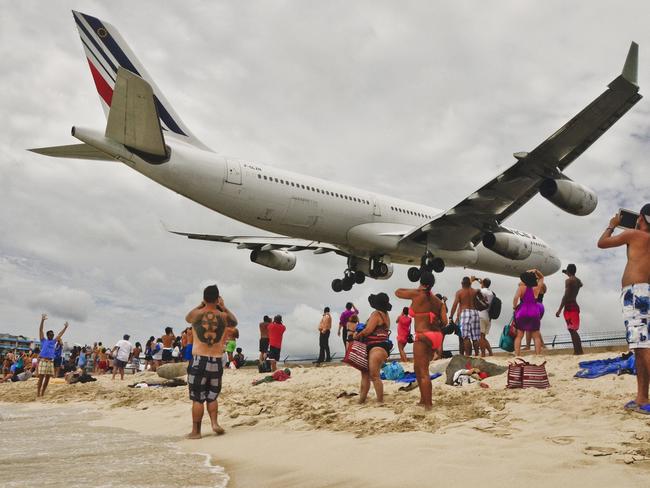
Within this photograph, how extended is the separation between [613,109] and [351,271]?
38.3 feet

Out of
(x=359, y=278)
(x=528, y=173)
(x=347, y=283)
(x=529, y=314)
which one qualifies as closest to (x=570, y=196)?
(x=528, y=173)

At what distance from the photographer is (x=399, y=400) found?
24.7ft

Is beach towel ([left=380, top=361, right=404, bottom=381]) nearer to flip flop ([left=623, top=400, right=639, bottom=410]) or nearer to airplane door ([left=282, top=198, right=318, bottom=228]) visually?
flip flop ([left=623, top=400, right=639, bottom=410])

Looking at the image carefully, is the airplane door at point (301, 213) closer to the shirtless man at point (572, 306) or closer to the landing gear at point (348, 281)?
the landing gear at point (348, 281)

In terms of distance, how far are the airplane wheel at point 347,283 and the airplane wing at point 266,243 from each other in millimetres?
1492

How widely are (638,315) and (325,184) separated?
44.3 ft

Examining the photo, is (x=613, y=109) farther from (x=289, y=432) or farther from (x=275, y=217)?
(x=289, y=432)

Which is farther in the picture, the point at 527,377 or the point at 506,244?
the point at 506,244

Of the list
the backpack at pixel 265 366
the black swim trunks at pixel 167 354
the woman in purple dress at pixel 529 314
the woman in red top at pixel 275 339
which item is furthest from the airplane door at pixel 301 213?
the woman in purple dress at pixel 529 314

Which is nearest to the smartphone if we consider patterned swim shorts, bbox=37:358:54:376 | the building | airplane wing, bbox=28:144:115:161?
airplane wing, bbox=28:144:115:161

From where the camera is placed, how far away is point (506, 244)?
1892 cm

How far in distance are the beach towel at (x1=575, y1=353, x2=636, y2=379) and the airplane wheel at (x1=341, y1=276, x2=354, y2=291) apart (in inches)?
578

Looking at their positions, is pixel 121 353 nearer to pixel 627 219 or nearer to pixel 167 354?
pixel 167 354

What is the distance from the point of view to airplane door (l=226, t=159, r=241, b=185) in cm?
1558
